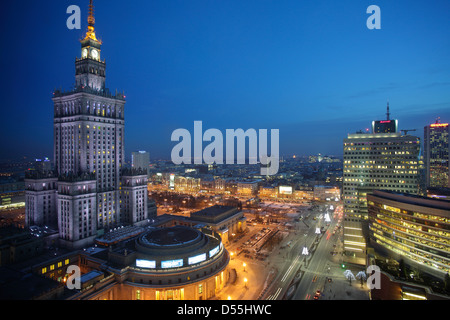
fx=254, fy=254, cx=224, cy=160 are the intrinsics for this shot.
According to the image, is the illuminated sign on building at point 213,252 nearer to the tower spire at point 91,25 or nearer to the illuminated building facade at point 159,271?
the illuminated building facade at point 159,271

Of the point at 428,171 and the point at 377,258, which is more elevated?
the point at 428,171

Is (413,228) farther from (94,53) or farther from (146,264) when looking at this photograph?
(94,53)

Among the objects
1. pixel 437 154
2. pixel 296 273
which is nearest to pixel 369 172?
pixel 296 273

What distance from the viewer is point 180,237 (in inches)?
2218

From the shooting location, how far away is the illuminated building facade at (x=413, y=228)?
48.9 metres

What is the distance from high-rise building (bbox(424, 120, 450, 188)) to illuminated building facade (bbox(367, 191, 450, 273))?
117 m

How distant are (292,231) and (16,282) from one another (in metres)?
75.8

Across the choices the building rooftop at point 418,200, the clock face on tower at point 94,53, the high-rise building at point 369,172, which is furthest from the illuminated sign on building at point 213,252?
the clock face on tower at point 94,53

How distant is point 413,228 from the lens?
176 ft

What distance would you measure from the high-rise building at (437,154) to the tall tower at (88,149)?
169090mm

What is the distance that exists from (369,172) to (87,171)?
260 ft
